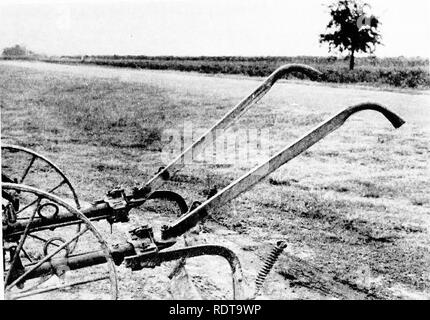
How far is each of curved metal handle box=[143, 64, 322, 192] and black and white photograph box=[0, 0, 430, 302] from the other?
0.5 inches

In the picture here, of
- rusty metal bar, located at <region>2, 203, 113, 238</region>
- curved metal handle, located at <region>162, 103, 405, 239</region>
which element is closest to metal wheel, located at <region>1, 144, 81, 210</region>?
rusty metal bar, located at <region>2, 203, 113, 238</region>

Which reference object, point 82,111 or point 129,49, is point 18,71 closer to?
point 82,111

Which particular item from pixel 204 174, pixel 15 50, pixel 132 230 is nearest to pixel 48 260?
pixel 132 230

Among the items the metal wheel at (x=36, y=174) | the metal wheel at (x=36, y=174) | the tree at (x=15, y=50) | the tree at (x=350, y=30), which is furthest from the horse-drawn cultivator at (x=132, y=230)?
the tree at (x=350, y=30)

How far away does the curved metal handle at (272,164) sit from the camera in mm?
2715

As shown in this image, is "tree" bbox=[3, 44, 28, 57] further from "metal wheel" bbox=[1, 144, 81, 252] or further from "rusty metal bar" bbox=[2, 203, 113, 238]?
"rusty metal bar" bbox=[2, 203, 113, 238]

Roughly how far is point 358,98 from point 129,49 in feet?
19.5

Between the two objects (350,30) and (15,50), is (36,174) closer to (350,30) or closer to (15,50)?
(15,50)

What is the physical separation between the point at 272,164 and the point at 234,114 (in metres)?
0.75

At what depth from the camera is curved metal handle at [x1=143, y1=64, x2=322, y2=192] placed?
131 inches

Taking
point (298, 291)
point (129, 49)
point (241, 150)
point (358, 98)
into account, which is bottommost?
point (298, 291)

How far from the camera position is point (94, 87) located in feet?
46.0
